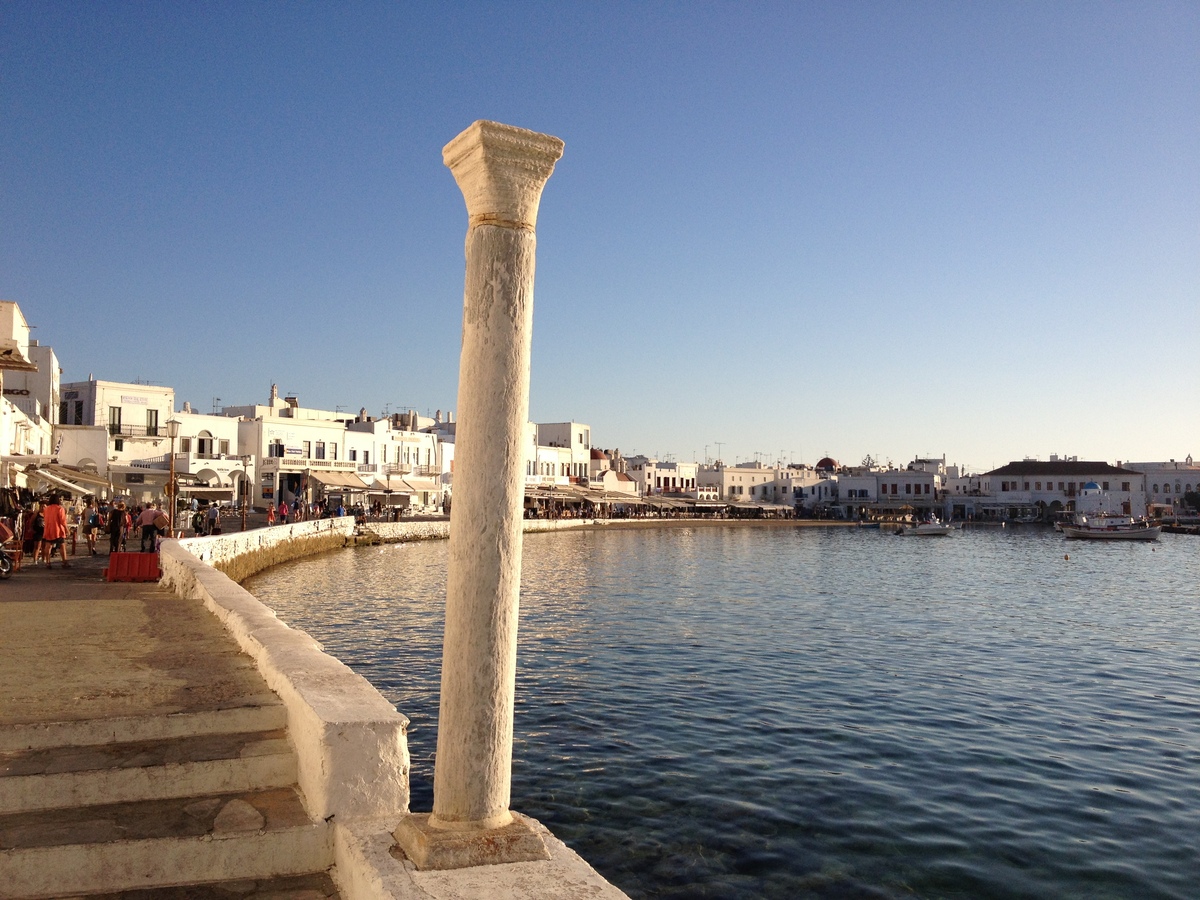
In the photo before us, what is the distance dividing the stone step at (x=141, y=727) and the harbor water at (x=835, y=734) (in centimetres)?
270

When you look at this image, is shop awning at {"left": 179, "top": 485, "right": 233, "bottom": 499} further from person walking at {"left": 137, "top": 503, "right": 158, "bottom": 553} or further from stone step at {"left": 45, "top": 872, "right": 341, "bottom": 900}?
stone step at {"left": 45, "top": 872, "right": 341, "bottom": 900}

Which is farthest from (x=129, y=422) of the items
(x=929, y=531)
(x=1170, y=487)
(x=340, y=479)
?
(x=1170, y=487)

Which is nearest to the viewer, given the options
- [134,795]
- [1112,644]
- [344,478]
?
[134,795]

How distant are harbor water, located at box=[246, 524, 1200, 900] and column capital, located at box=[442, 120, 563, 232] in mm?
4553

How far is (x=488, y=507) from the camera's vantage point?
3.29 meters

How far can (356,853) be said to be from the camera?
3338mm

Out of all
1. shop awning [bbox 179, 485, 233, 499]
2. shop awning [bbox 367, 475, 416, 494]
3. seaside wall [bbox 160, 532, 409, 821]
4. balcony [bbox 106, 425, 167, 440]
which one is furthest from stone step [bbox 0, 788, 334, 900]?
shop awning [bbox 367, 475, 416, 494]

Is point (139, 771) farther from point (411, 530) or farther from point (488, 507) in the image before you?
point (411, 530)

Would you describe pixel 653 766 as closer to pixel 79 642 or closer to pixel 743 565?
pixel 79 642

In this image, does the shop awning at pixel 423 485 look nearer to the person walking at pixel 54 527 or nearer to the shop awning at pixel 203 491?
the shop awning at pixel 203 491

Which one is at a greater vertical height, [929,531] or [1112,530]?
[1112,530]

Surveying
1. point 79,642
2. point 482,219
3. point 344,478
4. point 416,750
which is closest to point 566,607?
point 416,750

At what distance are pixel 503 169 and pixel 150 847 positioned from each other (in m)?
2.98

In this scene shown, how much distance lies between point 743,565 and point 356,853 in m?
35.4
